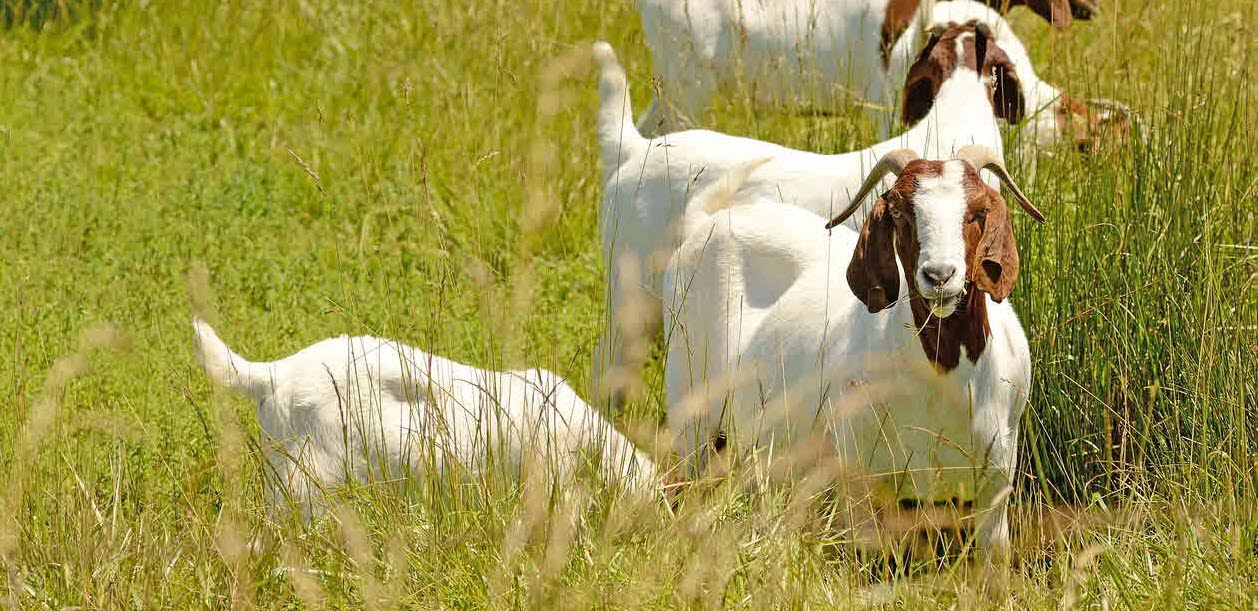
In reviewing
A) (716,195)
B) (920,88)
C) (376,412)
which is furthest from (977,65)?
(376,412)

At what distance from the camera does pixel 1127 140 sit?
458cm

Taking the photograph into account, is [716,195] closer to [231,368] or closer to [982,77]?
[982,77]

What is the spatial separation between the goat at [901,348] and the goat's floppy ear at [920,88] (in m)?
0.70

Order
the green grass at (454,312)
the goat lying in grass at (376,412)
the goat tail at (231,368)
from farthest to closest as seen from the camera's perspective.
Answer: the goat tail at (231,368) < the goat lying in grass at (376,412) < the green grass at (454,312)

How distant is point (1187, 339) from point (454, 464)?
1984 mm

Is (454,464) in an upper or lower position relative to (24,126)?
lower

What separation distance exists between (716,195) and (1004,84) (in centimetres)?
99

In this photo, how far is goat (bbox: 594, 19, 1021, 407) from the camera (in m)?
4.61

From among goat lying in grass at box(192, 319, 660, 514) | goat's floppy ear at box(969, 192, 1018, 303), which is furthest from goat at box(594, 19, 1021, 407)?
goat's floppy ear at box(969, 192, 1018, 303)

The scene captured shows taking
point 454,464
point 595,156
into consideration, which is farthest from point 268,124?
point 454,464

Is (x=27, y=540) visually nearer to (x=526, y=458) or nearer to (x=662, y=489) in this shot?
(x=526, y=458)

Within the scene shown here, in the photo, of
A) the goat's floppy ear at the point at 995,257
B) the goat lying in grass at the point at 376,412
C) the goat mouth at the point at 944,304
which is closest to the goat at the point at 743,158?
the goat lying in grass at the point at 376,412

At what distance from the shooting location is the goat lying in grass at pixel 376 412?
3586 millimetres

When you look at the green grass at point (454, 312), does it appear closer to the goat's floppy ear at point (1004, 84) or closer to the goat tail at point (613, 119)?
the goat's floppy ear at point (1004, 84)
